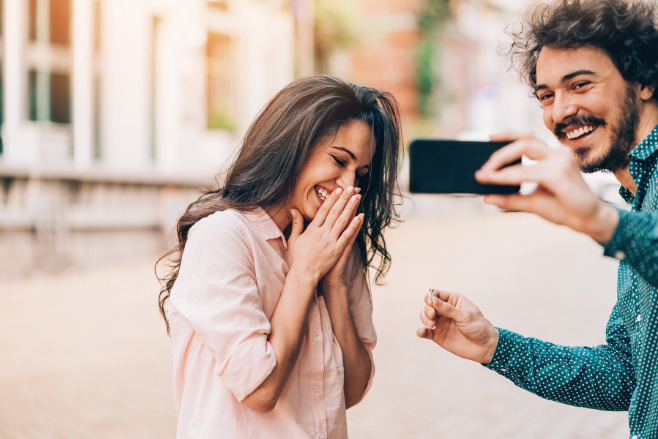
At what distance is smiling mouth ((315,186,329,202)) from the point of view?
1.94m

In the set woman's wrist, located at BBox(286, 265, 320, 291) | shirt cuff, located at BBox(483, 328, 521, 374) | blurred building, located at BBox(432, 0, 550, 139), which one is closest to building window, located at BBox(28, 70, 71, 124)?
woman's wrist, located at BBox(286, 265, 320, 291)

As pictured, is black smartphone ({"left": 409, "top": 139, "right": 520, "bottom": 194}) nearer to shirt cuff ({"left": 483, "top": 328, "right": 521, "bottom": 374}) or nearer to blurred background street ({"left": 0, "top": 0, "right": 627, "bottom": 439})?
shirt cuff ({"left": 483, "top": 328, "right": 521, "bottom": 374})

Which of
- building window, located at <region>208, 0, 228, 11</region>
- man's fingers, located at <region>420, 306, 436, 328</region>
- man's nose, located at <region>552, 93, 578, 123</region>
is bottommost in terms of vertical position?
man's fingers, located at <region>420, 306, 436, 328</region>

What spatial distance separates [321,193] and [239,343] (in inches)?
20.6

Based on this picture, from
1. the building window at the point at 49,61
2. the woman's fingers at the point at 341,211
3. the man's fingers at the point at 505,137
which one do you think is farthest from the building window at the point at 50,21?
the man's fingers at the point at 505,137

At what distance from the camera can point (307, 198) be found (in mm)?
1954

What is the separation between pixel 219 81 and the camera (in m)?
16.5

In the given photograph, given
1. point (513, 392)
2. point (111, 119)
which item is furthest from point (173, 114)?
point (513, 392)

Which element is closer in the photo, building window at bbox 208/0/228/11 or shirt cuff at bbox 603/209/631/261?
shirt cuff at bbox 603/209/631/261

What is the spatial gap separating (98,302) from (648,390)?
833 centimetres

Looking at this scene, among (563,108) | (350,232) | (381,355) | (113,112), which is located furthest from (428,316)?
(113,112)

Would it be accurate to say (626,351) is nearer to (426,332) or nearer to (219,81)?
(426,332)

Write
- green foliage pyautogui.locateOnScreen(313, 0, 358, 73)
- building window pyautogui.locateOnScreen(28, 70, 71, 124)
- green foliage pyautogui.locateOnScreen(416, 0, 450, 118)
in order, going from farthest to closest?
1. green foliage pyautogui.locateOnScreen(416, 0, 450, 118)
2. green foliage pyautogui.locateOnScreen(313, 0, 358, 73)
3. building window pyautogui.locateOnScreen(28, 70, 71, 124)

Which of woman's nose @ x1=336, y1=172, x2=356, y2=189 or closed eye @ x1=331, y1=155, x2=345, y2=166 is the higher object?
closed eye @ x1=331, y1=155, x2=345, y2=166
